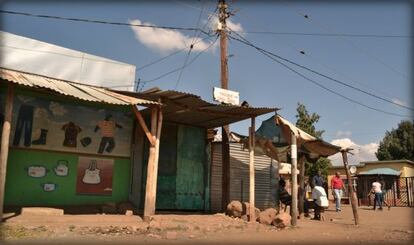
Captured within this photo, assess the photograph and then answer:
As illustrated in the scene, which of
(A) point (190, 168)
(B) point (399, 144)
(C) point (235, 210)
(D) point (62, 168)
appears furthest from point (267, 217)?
(B) point (399, 144)

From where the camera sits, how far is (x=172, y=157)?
1412 centimetres

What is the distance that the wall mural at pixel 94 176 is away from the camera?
40.1 ft

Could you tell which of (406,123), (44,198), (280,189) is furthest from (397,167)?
(44,198)

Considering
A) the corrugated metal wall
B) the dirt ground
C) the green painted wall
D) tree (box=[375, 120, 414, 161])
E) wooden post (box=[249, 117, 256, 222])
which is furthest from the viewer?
tree (box=[375, 120, 414, 161])

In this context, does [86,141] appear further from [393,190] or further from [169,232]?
[393,190]

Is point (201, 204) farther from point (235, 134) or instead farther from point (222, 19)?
point (222, 19)

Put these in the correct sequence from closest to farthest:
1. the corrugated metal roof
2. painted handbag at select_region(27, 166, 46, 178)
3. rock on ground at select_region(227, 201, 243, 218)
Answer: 1. the corrugated metal roof
2. painted handbag at select_region(27, 166, 46, 178)
3. rock on ground at select_region(227, 201, 243, 218)

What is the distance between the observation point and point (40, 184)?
450 inches

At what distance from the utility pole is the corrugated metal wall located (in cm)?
68

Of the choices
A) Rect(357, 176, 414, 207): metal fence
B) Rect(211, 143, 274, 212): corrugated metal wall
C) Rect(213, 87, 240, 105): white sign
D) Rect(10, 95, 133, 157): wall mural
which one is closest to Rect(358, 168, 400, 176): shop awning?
Rect(357, 176, 414, 207): metal fence

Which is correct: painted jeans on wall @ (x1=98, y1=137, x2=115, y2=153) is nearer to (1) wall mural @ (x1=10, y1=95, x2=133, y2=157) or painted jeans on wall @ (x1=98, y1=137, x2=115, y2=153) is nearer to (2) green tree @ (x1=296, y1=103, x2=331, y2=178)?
(1) wall mural @ (x1=10, y1=95, x2=133, y2=157)

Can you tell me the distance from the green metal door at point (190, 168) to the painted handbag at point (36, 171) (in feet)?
13.9

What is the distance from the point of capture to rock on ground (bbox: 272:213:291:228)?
11730 millimetres

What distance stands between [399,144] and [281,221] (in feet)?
118
